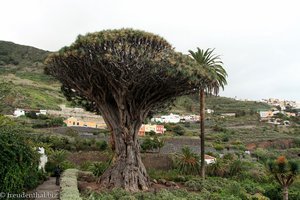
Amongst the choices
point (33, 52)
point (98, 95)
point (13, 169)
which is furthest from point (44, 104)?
point (13, 169)

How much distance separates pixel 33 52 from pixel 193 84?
9144 centimetres

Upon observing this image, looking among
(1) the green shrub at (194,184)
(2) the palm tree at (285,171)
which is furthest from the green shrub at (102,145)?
(2) the palm tree at (285,171)

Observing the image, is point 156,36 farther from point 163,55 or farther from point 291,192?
point 291,192

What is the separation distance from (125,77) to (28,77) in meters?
75.2

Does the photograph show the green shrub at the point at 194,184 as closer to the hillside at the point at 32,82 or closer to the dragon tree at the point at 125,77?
the dragon tree at the point at 125,77

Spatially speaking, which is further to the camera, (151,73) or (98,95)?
(98,95)

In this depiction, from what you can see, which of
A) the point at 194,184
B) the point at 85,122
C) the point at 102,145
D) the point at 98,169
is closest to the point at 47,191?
the point at 98,169

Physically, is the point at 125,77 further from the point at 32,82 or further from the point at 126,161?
the point at 32,82

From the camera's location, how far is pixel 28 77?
303 ft

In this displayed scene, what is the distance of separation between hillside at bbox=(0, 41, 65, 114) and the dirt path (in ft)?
150

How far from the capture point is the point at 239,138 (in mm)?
67375

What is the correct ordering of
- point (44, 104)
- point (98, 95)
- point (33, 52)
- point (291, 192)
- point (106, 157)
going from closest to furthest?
point (98, 95), point (291, 192), point (106, 157), point (44, 104), point (33, 52)

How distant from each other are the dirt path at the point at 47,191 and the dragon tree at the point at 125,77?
10.1 ft

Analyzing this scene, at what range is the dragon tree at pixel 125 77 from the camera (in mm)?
21766
